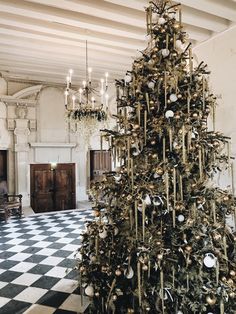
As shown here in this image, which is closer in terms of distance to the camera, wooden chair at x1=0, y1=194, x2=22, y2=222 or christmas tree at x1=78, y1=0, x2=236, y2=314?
christmas tree at x1=78, y1=0, x2=236, y2=314

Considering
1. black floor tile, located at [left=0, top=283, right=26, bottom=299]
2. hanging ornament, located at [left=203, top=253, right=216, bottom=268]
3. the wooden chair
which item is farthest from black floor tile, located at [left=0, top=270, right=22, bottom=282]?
the wooden chair

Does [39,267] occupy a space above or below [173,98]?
below

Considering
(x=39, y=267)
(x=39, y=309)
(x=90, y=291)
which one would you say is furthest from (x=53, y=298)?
(x=39, y=267)

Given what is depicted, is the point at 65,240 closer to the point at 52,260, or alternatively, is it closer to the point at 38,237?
the point at 38,237

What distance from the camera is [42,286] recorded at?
3.73 metres

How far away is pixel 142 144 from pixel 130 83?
0.76m

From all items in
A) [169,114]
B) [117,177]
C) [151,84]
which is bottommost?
[117,177]

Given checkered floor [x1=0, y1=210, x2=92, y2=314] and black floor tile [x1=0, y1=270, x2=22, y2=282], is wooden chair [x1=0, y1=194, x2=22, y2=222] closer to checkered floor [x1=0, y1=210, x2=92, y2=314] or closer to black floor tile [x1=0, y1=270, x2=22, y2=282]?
checkered floor [x1=0, y1=210, x2=92, y2=314]

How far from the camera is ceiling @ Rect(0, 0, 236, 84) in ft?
12.9

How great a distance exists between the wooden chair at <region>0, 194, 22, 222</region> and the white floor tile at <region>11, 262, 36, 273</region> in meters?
3.34

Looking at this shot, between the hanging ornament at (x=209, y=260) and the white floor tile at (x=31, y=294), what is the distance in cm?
226

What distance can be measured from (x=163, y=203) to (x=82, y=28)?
375 cm

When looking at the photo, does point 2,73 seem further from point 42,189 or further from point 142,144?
point 142,144

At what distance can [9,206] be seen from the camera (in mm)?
7641
